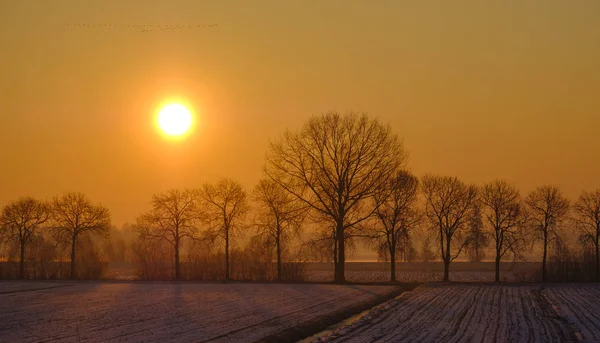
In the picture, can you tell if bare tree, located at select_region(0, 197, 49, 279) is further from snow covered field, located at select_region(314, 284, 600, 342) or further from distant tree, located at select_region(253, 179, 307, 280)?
snow covered field, located at select_region(314, 284, 600, 342)

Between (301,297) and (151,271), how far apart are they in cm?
3418

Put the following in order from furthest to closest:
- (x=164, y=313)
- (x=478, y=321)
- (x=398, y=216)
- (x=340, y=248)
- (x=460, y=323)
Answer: (x=398, y=216) → (x=340, y=248) → (x=164, y=313) → (x=478, y=321) → (x=460, y=323)

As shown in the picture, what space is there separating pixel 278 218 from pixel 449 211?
22020mm

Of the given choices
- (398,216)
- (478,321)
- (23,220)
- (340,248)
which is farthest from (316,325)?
(23,220)

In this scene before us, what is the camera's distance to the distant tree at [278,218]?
55.8 meters

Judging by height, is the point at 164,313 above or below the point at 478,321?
below

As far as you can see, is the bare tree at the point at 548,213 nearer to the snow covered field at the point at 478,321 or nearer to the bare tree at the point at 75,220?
the snow covered field at the point at 478,321

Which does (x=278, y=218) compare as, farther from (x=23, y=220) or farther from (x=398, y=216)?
(x=23, y=220)

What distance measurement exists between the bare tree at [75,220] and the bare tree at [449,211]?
42.5 metres

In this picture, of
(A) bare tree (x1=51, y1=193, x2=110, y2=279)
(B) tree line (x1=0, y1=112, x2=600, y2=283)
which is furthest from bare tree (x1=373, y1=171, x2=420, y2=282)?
(A) bare tree (x1=51, y1=193, x2=110, y2=279)

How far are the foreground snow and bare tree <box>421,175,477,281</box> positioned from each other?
26.9m

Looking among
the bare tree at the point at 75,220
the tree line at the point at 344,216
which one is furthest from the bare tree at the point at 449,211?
the bare tree at the point at 75,220

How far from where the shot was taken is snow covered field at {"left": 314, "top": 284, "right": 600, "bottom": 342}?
22.0m

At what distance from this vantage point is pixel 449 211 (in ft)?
227
